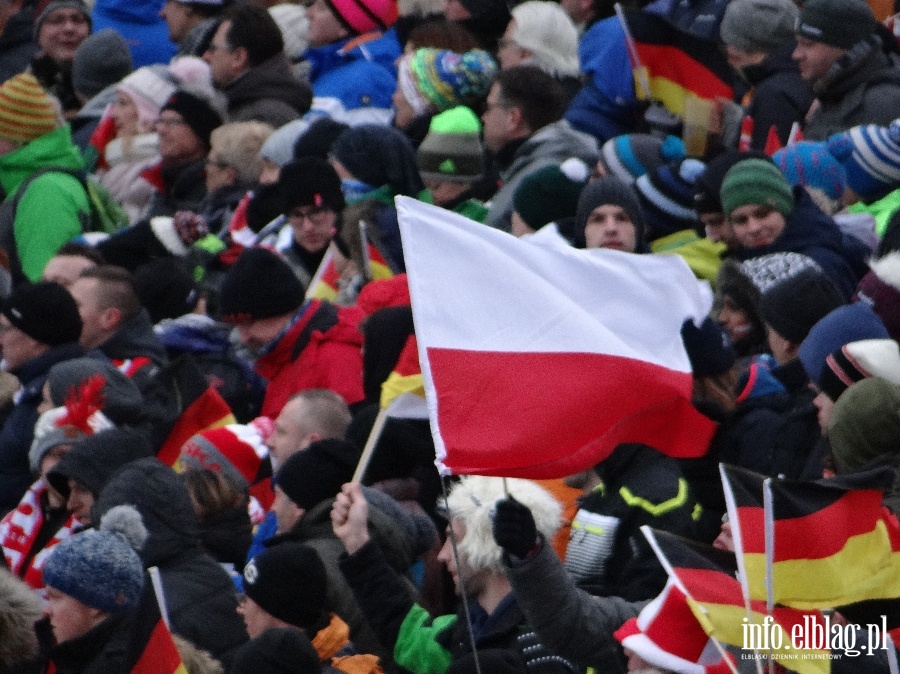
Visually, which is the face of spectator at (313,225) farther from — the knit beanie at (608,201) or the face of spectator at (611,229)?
the face of spectator at (611,229)

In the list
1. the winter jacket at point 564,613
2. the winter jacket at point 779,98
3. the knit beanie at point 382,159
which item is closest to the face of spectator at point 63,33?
the knit beanie at point 382,159

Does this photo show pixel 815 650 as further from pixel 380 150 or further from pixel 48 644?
pixel 380 150

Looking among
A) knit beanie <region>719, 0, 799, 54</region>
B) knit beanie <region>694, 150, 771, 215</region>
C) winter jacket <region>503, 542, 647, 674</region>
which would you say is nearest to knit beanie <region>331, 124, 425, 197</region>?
knit beanie <region>694, 150, 771, 215</region>

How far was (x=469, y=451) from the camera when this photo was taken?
554 centimetres

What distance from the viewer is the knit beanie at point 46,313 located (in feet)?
28.8

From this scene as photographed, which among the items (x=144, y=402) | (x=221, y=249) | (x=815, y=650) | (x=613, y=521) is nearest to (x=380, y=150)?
(x=221, y=249)

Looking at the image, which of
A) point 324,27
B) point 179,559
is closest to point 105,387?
point 179,559

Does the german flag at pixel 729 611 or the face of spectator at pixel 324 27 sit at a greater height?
the german flag at pixel 729 611

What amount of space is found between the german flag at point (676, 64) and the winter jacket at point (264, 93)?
2.38 m

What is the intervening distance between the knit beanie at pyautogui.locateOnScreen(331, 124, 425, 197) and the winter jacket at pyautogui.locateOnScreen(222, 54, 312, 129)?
5.88 ft

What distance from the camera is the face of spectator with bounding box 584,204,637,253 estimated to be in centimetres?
835

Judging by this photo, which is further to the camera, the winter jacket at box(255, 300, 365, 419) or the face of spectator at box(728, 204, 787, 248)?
the winter jacket at box(255, 300, 365, 419)

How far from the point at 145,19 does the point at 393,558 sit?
8.50m

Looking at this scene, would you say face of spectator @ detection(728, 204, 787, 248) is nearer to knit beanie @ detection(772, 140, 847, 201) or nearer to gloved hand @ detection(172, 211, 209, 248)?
knit beanie @ detection(772, 140, 847, 201)
